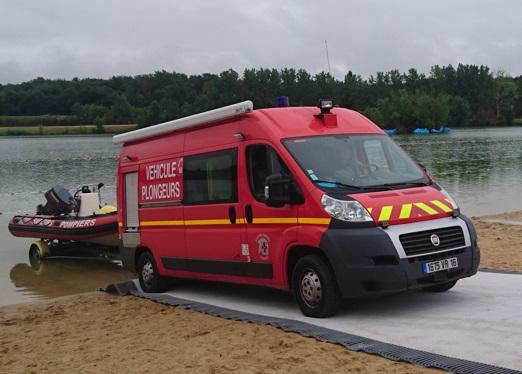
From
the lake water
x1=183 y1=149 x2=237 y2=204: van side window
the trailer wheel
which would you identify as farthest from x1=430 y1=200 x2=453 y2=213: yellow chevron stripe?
the trailer wheel

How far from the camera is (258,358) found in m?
5.86

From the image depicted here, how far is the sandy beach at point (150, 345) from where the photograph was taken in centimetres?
564

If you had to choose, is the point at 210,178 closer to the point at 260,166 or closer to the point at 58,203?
the point at 260,166

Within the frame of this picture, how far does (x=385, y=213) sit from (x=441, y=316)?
Answer: 1.15 metres

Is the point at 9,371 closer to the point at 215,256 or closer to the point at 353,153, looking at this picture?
the point at 215,256

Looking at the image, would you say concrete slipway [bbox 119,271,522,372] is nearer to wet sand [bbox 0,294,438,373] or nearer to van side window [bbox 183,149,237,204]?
wet sand [bbox 0,294,438,373]

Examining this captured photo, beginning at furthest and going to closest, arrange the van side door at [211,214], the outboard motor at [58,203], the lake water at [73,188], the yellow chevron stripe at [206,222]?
the outboard motor at [58,203]
the lake water at [73,188]
the yellow chevron stripe at [206,222]
the van side door at [211,214]

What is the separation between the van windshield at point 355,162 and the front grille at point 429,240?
70 centimetres

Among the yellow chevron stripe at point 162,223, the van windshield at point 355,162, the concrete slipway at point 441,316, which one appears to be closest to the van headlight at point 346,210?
the van windshield at point 355,162

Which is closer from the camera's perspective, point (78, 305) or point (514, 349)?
point (514, 349)

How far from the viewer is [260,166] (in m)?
7.88

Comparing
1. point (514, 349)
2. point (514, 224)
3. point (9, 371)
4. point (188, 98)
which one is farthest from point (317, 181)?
point (188, 98)

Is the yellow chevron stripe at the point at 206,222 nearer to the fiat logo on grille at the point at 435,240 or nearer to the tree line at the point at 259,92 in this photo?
the fiat logo on grille at the point at 435,240

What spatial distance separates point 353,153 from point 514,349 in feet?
9.95
